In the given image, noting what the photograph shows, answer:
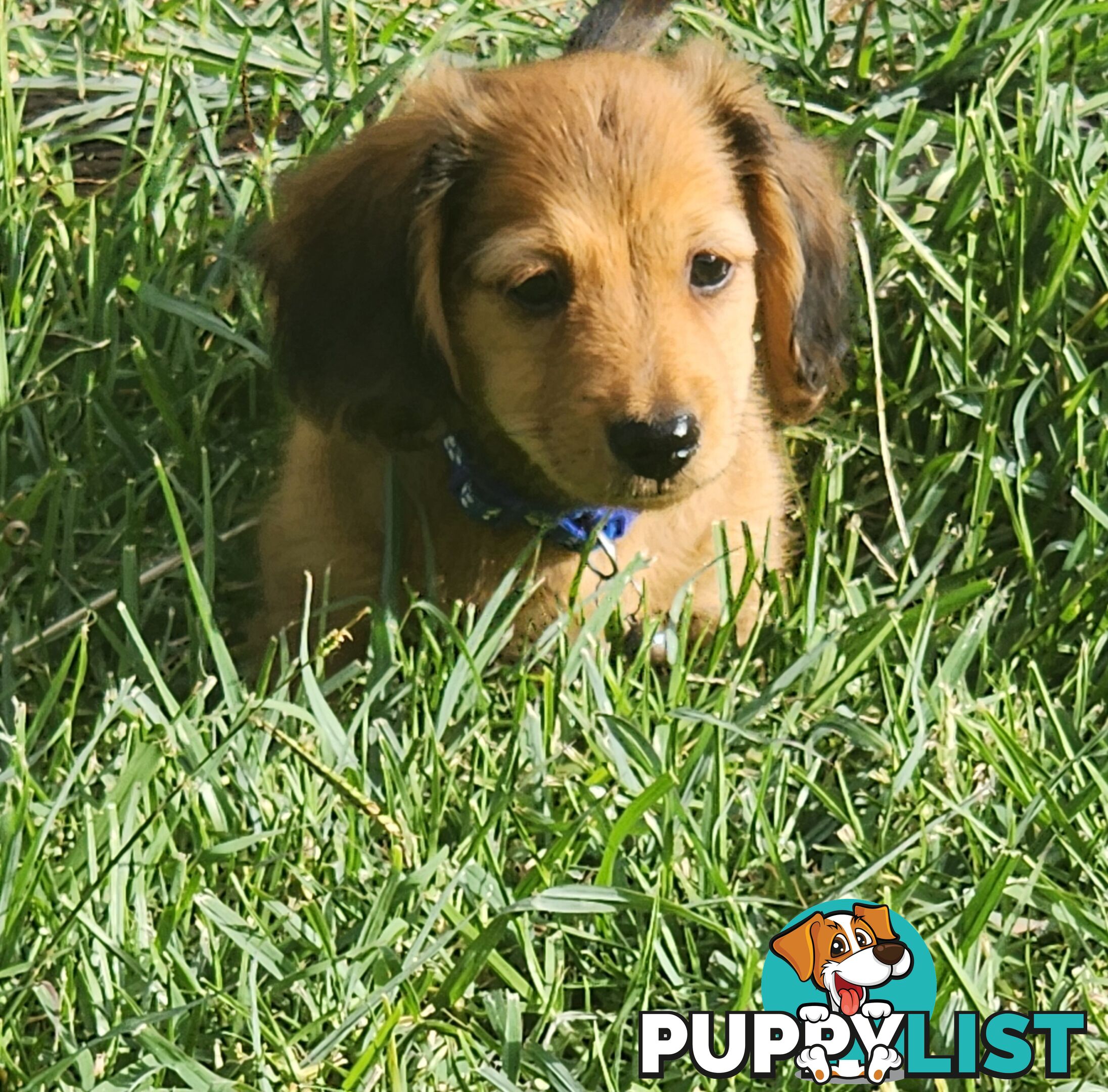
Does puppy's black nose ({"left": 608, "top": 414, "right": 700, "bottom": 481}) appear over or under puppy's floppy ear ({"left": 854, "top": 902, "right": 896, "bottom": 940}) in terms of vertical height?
over

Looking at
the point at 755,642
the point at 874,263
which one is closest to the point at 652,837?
the point at 755,642

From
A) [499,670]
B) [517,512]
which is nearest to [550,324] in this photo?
[517,512]

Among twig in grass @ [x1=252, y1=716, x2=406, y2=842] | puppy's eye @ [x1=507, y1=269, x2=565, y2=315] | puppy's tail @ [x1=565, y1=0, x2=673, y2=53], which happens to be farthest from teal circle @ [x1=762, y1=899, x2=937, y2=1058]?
puppy's tail @ [x1=565, y1=0, x2=673, y2=53]

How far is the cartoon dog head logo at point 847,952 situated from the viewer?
7.85 ft

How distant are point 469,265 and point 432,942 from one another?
1.04m

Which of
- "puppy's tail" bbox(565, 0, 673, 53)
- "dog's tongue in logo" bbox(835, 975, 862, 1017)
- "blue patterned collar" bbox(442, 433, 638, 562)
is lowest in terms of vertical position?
"dog's tongue in logo" bbox(835, 975, 862, 1017)

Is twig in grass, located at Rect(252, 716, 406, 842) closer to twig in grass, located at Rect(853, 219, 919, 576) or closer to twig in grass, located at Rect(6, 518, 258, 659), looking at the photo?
twig in grass, located at Rect(6, 518, 258, 659)

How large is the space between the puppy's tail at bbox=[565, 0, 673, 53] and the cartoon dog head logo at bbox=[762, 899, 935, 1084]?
5.82 feet

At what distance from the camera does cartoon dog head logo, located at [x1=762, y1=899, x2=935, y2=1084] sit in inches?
92.9

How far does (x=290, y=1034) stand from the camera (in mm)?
2355

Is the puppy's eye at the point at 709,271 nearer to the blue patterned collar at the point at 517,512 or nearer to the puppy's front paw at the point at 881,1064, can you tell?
the blue patterned collar at the point at 517,512

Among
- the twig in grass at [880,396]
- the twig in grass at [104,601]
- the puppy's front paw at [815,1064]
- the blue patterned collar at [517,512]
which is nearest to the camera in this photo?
the puppy's front paw at [815,1064]

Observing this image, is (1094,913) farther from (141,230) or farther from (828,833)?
(141,230)

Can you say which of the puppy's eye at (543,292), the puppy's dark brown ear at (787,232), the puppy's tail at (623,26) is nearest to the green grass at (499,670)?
the puppy's dark brown ear at (787,232)
